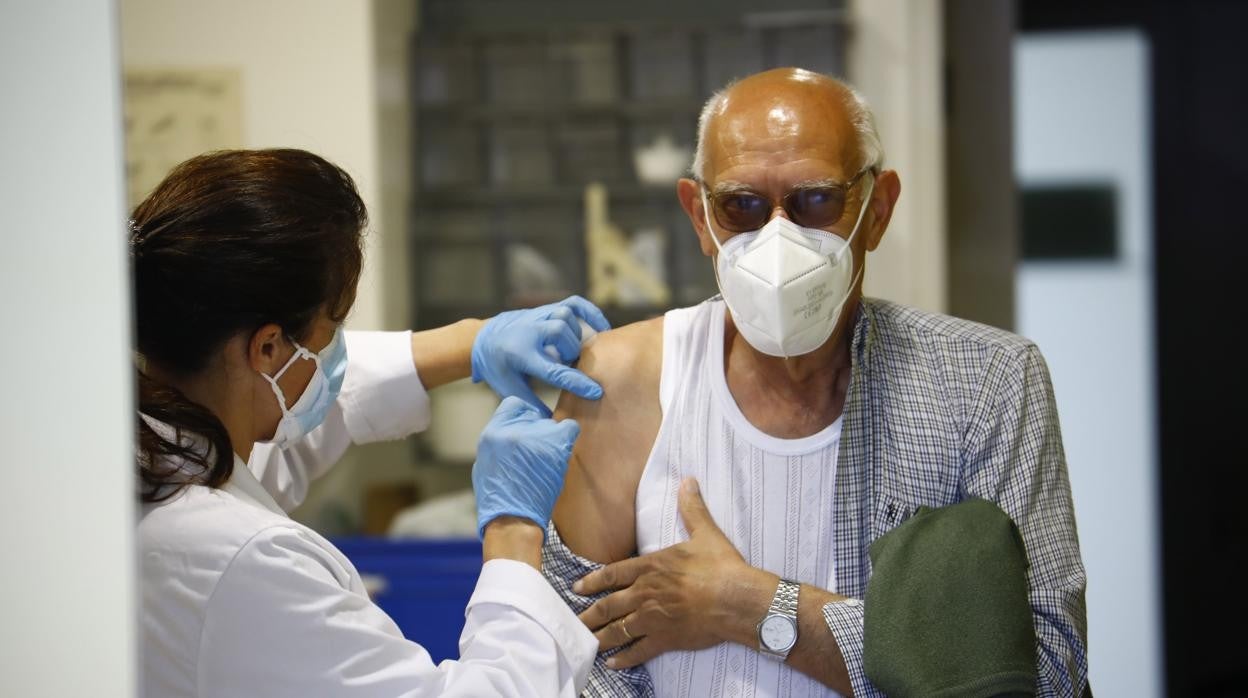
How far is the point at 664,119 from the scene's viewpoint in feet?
13.8

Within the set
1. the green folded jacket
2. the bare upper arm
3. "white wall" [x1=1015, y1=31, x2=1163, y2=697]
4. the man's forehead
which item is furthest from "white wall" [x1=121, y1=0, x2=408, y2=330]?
"white wall" [x1=1015, y1=31, x2=1163, y2=697]

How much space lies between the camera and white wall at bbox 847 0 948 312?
7.45 feet

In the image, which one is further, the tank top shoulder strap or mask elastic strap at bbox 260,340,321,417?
the tank top shoulder strap

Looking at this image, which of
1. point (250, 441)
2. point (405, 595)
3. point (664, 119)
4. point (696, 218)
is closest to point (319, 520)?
point (405, 595)

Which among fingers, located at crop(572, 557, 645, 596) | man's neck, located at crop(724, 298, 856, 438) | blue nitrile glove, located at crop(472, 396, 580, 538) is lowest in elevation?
fingers, located at crop(572, 557, 645, 596)

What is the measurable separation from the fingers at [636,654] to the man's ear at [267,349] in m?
0.52

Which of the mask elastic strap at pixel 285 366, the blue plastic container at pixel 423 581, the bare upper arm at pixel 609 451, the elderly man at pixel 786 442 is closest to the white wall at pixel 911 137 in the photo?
the elderly man at pixel 786 442

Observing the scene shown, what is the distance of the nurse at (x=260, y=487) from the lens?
1.10 m

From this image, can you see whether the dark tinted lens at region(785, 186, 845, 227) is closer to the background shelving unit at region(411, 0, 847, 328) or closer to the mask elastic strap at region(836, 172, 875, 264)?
the mask elastic strap at region(836, 172, 875, 264)

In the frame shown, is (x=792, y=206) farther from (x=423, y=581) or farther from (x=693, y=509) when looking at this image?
(x=423, y=581)

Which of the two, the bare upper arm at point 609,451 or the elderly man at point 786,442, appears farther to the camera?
the bare upper arm at point 609,451

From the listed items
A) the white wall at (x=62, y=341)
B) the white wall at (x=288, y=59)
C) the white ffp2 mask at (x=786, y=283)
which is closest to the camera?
the white wall at (x=62, y=341)

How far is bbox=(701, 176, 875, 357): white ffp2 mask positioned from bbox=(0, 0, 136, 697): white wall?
0.69 m

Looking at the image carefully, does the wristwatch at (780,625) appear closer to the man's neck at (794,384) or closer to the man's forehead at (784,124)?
the man's neck at (794,384)
